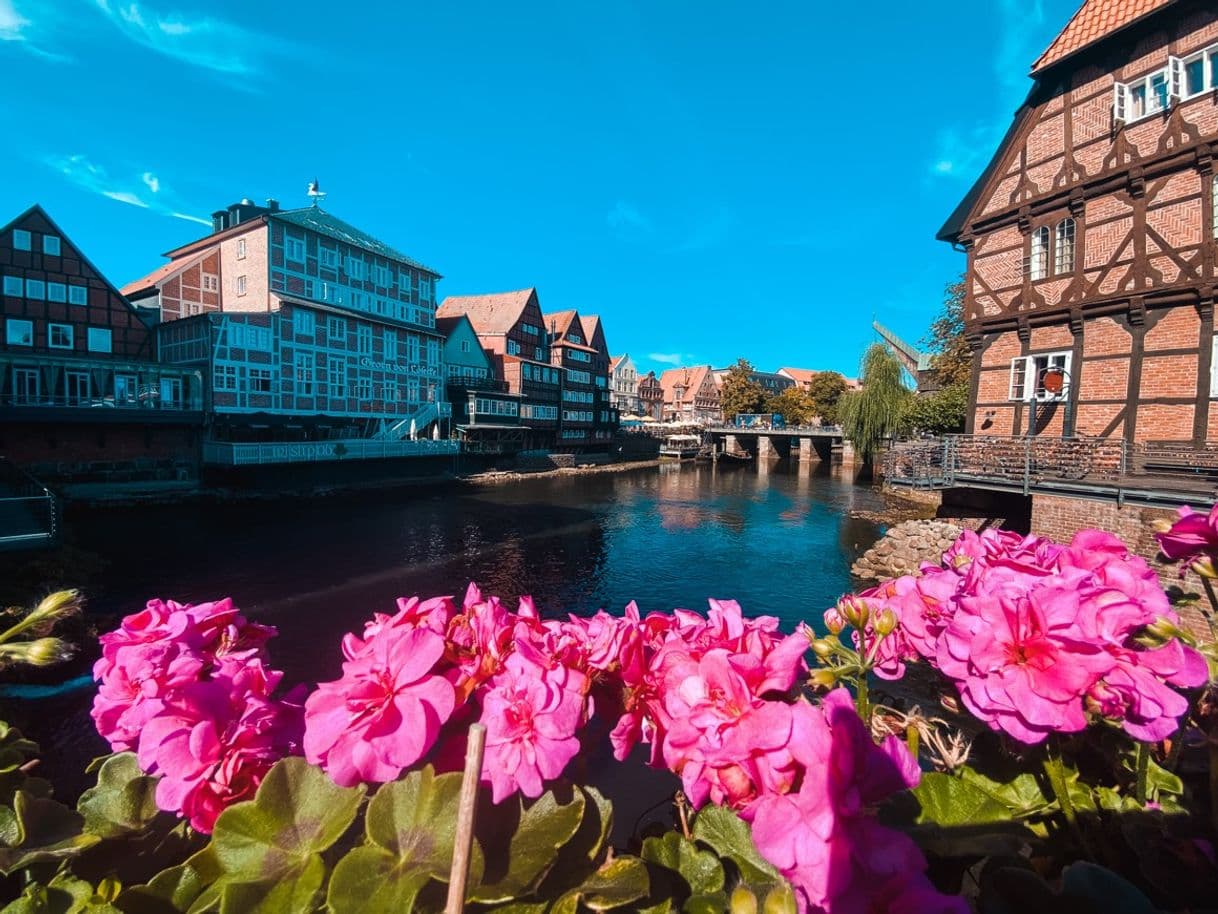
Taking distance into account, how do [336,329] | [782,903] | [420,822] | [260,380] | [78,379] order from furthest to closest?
[336,329] < [260,380] < [78,379] < [420,822] < [782,903]

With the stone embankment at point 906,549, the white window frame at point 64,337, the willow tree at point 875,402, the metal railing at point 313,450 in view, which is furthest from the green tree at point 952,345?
the white window frame at point 64,337

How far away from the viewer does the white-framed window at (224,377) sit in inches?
1029

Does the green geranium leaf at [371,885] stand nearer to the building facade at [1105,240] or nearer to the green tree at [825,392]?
the building facade at [1105,240]

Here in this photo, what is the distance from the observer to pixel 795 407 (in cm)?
6994

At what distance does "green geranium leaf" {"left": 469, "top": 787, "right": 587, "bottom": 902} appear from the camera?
803 mm

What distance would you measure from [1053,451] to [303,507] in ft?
86.6

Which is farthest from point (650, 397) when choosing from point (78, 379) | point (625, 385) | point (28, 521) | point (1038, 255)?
point (28, 521)

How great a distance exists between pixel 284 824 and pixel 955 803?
1.14 metres

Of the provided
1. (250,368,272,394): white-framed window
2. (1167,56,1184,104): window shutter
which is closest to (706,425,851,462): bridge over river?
(250,368,272,394): white-framed window

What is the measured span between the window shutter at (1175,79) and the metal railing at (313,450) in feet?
102

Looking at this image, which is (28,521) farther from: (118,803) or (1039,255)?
(1039,255)

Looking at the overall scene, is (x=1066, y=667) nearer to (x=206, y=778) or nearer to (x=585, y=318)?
(x=206, y=778)

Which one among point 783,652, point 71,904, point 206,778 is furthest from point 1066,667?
A: point 71,904

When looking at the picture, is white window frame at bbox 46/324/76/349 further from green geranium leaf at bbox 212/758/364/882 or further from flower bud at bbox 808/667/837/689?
flower bud at bbox 808/667/837/689
